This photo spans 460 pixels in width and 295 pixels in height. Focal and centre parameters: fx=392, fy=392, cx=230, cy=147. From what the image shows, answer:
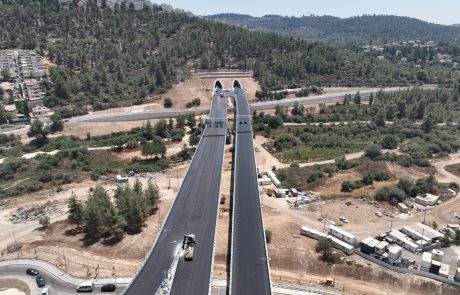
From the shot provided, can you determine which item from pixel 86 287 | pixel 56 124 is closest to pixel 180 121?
pixel 56 124

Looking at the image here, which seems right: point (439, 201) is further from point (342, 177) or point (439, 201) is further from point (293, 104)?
point (293, 104)

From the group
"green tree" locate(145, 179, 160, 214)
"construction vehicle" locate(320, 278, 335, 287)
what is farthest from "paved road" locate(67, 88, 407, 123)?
"construction vehicle" locate(320, 278, 335, 287)

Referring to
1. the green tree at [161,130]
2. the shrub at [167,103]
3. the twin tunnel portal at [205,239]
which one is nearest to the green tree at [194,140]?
the green tree at [161,130]

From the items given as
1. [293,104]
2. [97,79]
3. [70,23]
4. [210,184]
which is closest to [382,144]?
[293,104]

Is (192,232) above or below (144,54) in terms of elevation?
below

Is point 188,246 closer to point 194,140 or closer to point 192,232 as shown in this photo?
point 192,232

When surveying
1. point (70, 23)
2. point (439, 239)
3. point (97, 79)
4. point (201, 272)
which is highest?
point (70, 23)
